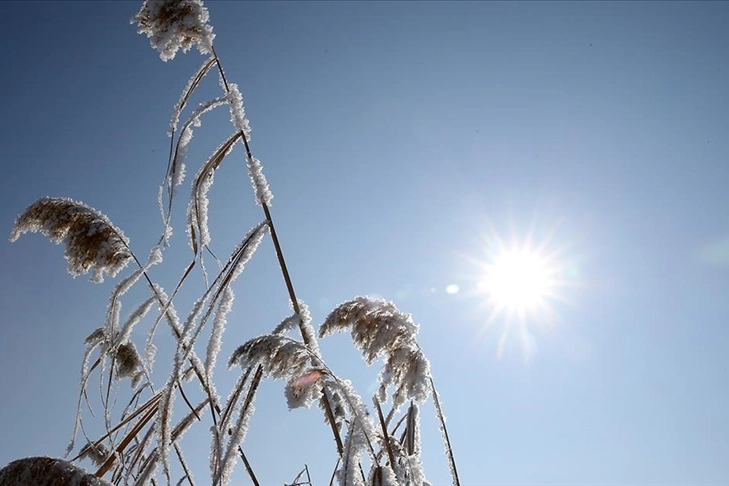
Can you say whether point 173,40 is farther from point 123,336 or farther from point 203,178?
point 123,336

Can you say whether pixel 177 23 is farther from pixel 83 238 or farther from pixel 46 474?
pixel 46 474

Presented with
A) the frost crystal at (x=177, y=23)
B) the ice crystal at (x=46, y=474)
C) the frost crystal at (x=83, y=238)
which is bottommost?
the ice crystal at (x=46, y=474)

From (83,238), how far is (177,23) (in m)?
0.92

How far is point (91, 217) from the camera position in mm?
2277

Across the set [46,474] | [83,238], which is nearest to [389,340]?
[46,474]

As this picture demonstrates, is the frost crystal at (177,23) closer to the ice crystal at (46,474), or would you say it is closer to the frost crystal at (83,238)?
the frost crystal at (83,238)

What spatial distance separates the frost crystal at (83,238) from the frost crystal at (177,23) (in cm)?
75

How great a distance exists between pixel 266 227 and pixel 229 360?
437 millimetres

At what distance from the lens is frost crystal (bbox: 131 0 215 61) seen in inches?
80.9

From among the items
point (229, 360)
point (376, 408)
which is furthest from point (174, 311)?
point (376, 408)

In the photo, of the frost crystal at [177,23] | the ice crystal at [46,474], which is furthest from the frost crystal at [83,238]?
the ice crystal at [46,474]

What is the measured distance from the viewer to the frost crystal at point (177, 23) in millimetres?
2055

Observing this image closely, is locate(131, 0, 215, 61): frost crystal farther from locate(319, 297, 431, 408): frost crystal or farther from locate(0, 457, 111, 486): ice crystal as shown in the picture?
locate(0, 457, 111, 486): ice crystal

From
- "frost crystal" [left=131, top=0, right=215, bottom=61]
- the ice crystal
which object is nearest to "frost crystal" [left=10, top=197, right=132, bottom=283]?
"frost crystal" [left=131, top=0, right=215, bottom=61]
